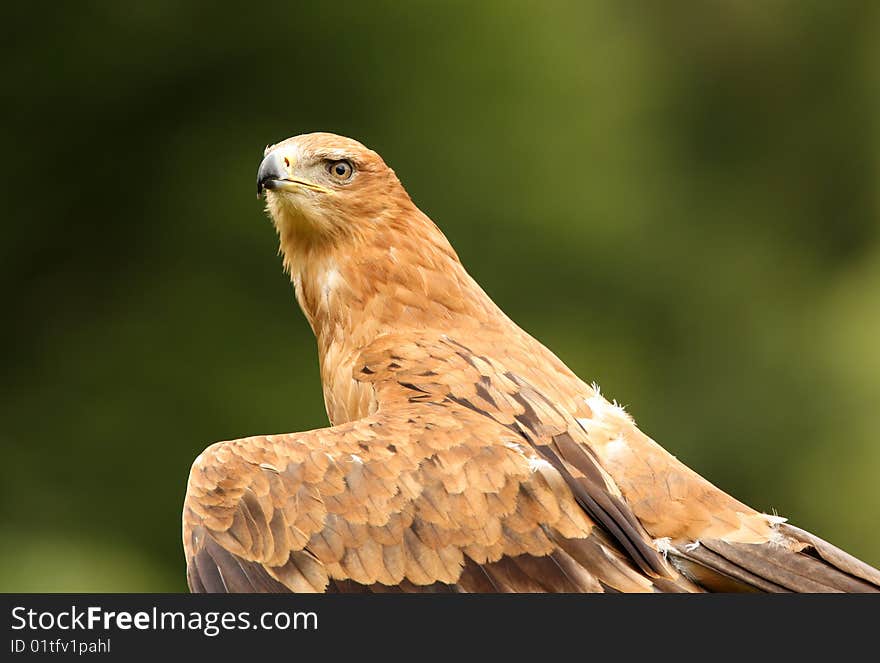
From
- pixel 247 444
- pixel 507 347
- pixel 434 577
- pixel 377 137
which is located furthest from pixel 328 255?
pixel 377 137

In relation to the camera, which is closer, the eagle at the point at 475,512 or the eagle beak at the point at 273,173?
the eagle at the point at 475,512

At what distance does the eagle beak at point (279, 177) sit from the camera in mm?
4566

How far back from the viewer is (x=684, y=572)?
146 inches

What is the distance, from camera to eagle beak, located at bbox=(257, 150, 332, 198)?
4.57m

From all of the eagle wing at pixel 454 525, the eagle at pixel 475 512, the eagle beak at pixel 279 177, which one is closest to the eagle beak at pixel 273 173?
the eagle beak at pixel 279 177

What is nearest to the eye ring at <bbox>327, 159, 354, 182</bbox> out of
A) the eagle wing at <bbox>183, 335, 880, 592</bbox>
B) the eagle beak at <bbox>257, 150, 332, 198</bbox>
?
the eagle beak at <bbox>257, 150, 332, 198</bbox>

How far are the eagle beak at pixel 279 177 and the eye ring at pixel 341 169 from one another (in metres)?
0.09

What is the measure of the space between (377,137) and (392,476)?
18.9 feet

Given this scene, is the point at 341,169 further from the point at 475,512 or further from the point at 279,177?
the point at 475,512

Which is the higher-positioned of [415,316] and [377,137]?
[377,137]

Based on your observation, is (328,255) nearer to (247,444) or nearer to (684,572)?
(247,444)

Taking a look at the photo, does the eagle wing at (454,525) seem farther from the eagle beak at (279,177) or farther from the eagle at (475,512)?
the eagle beak at (279,177)

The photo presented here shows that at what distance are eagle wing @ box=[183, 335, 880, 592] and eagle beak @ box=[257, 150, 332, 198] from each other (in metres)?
1.12

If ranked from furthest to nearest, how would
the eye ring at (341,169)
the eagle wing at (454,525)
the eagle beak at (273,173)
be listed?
the eye ring at (341,169) < the eagle beak at (273,173) < the eagle wing at (454,525)
